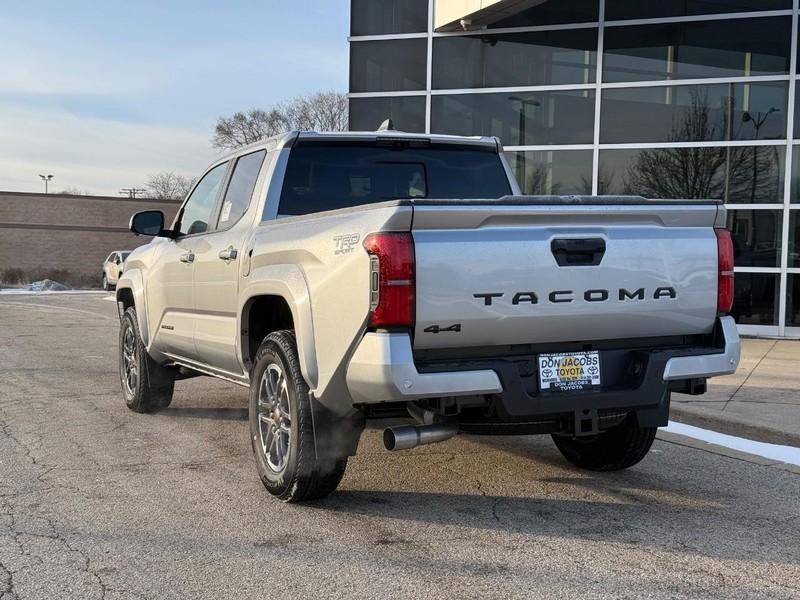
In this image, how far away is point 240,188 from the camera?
→ 592 centimetres

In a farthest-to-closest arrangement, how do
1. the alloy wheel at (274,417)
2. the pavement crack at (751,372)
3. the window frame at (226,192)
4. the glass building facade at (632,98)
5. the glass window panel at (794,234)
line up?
the glass building facade at (632,98) → the glass window panel at (794,234) → the pavement crack at (751,372) → the window frame at (226,192) → the alloy wheel at (274,417)

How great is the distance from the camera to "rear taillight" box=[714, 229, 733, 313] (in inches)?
178

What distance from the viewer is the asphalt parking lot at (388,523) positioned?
3.63 metres

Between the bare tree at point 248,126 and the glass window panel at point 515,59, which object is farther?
the bare tree at point 248,126

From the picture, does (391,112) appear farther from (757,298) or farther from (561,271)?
(561,271)

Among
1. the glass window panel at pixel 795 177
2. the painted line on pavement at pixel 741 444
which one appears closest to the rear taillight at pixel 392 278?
the painted line on pavement at pixel 741 444

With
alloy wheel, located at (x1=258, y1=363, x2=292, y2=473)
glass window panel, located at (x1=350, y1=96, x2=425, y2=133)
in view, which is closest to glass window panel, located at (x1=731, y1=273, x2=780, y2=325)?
glass window panel, located at (x1=350, y1=96, x2=425, y2=133)

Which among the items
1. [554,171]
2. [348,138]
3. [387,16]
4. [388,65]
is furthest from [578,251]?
[387,16]

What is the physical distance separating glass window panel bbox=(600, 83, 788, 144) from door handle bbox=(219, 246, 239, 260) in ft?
32.4

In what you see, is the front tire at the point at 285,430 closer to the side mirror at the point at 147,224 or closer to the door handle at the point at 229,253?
the door handle at the point at 229,253

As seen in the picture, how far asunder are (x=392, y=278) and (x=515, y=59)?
38.2 feet

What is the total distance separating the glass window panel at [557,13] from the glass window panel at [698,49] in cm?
45

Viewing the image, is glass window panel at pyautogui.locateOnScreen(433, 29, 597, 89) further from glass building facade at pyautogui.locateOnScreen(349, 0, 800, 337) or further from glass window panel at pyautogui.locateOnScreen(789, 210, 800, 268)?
glass window panel at pyautogui.locateOnScreen(789, 210, 800, 268)

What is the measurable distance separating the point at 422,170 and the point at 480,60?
958cm
